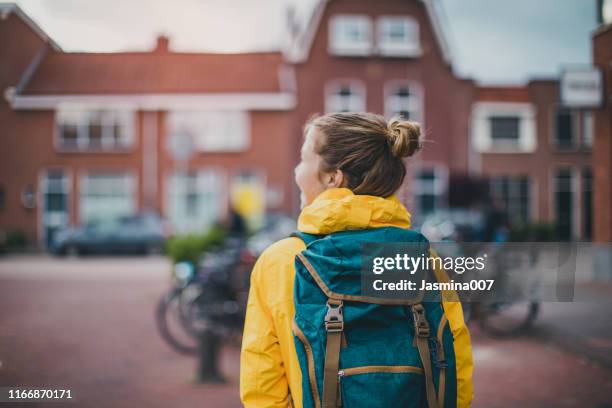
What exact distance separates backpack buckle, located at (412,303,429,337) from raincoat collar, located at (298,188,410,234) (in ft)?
0.72

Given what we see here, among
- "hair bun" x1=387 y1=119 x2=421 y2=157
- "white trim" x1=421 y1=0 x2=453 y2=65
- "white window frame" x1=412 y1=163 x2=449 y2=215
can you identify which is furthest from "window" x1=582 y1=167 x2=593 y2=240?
"white window frame" x1=412 y1=163 x2=449 y2=215

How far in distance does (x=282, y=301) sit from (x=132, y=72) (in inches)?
87.6

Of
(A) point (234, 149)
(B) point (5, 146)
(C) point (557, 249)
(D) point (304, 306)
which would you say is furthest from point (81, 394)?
(A) point (234, 149)

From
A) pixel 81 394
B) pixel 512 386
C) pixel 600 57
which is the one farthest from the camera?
pixel 512 386

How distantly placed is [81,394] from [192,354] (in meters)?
2.48

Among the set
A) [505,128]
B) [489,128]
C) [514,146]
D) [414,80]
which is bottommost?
[514,146]

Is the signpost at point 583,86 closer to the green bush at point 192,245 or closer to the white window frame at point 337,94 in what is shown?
the green bush at point 192,245

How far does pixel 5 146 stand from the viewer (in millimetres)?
3484

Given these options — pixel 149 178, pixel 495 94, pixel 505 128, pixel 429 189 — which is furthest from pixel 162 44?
pixel 429 189

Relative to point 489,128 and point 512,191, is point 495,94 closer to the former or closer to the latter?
point 489,128

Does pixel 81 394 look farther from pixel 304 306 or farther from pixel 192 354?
pixel 192 354

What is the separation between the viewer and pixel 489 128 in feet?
64.2

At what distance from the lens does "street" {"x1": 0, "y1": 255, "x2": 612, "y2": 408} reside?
369 centimetres

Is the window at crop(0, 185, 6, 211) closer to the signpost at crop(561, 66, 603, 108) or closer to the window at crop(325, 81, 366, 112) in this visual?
the signpost at crop(561, 66, 603, 108)
